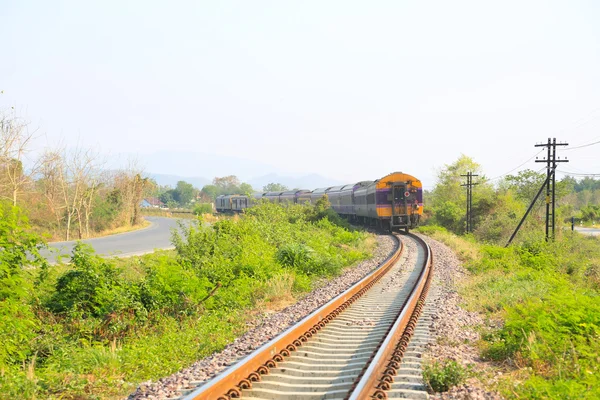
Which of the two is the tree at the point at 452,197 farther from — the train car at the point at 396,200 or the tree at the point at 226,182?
the tree at the point at 226,182

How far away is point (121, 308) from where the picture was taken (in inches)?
356

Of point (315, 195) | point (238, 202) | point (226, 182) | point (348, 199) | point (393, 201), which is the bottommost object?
point (238, 202)

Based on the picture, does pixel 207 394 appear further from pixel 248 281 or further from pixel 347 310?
pixel 248 281

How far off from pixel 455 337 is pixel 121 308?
568 cm

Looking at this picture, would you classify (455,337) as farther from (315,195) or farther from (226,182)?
(226,182)

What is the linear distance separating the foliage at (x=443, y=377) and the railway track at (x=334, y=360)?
19 centimetres

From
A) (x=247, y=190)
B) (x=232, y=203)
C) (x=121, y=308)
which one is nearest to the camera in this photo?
(x=121, y=308)

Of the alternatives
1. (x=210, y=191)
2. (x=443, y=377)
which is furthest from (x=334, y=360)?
(x=210, y=191)

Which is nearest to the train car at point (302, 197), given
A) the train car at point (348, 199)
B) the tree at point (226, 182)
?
the train car at point (348, 199)

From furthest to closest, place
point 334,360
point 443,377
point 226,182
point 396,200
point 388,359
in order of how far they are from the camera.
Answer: point 226,182
point 396,200
point 334,360
point 388,359
point 443,377

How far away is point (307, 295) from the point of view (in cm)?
1138

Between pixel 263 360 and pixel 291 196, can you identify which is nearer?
pixel 263 360

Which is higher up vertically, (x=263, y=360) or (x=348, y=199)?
(x=348, y=199)

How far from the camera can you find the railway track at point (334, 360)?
4.99m
